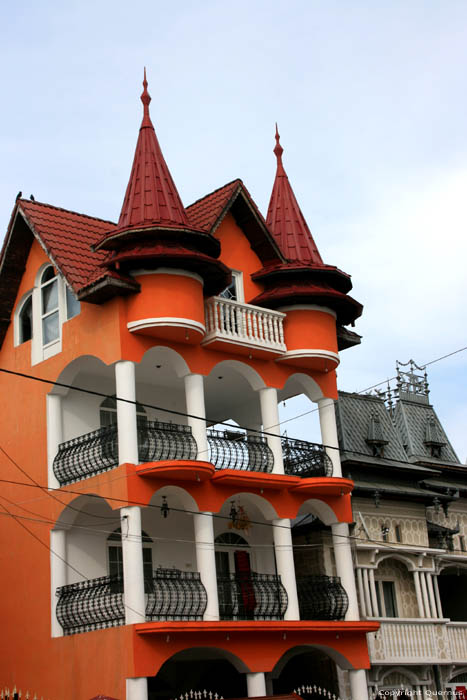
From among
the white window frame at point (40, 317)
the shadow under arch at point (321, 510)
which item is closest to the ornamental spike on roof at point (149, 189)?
the white window frame at point (40, 317)

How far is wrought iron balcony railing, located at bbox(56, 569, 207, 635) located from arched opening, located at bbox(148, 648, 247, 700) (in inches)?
151

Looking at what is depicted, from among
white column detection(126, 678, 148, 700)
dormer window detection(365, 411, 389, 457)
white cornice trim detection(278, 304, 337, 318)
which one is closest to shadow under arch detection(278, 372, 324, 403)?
white cornice trim detection(278, 304, 337, 318)

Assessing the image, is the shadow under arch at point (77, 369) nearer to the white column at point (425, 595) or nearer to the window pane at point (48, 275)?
the window pane at point (48, 275)

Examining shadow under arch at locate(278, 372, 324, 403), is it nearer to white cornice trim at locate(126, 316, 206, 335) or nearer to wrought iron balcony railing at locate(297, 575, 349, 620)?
white cornice trim at locate(126, 316, 206, 335)

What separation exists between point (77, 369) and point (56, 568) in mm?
5046

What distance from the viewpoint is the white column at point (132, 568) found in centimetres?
2150

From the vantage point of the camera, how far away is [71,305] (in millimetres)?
26078

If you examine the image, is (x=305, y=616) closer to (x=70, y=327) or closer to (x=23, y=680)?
(x=23, y=680)

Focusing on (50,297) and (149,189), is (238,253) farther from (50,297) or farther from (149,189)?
(50,297)

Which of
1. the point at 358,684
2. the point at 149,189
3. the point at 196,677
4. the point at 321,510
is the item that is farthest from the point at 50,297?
the point at 358,684

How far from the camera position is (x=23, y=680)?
24.5 m

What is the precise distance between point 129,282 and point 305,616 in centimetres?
1001

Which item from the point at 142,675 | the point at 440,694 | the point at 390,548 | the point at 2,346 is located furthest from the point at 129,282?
the point at 440,694

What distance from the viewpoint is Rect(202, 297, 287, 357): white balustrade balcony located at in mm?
25031
